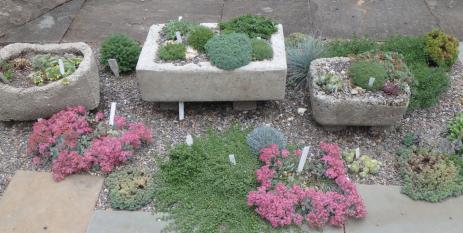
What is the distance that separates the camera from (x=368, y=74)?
4527 millimetres

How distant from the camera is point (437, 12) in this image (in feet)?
22.4

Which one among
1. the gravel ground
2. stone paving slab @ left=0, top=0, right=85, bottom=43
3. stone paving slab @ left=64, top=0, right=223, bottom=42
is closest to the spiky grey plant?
the gravel ground

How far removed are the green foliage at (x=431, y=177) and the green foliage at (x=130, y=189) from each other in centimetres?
239

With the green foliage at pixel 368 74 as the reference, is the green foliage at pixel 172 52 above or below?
above

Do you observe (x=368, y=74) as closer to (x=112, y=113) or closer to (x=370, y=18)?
(x=370, y=18)

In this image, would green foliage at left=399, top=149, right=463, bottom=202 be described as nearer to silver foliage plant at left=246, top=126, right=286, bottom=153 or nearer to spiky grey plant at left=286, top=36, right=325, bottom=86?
silver foliage plant at left=246, top=126, right=286, bottom=153

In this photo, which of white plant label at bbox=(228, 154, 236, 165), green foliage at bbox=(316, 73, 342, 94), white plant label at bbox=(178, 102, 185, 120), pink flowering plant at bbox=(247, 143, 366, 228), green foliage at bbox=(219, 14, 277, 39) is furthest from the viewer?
green foliage at bbox=(219, 14, 277, 39)

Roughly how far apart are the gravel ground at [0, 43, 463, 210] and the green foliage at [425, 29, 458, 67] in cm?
34

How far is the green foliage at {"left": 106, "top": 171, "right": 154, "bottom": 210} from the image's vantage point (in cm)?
407

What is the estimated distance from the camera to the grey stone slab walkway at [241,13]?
6.39 metres

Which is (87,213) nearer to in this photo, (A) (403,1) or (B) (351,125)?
(B) (351,125)

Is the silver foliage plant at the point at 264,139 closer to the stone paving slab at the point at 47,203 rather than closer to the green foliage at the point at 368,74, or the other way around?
the green foliage at the point at 368,74

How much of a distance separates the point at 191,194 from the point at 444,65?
346 cm

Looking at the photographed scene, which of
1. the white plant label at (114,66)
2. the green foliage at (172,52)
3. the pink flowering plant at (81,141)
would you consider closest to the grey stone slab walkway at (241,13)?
the white plant label at (114,66)
